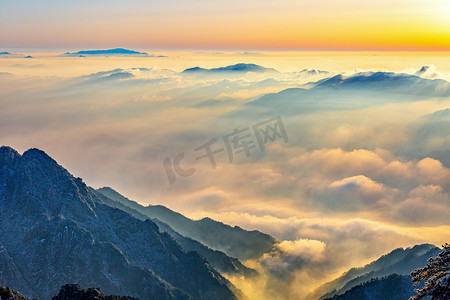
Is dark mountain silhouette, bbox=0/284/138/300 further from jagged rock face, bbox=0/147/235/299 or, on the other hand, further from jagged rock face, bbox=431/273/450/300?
jagged rock face, bbox=431/273/450/300

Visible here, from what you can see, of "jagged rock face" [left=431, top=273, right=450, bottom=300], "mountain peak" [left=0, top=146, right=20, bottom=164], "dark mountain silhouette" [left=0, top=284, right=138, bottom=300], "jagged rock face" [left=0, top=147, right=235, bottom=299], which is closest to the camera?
"jagged rock face" [left=431, top=273, right=450, bottom=300]

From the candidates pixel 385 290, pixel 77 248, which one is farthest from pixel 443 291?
pixel 77 248

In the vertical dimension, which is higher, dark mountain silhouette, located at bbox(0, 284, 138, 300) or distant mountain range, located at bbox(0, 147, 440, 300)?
dark mountain silhouette, located at bbox(0, 284, 138, 300)

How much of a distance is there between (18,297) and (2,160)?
102m

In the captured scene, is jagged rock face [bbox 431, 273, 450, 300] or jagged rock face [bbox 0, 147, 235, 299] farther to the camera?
jagged rock face [bbox 0, 147, 235, 299]

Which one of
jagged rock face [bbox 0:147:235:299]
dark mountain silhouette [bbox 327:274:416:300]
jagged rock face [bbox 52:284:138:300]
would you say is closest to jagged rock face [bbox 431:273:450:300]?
jagged rock face [bbox 52:284:138:300]

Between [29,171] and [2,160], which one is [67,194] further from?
[2,160]

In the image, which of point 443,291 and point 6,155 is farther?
point 6,155

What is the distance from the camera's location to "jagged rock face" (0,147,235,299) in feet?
510

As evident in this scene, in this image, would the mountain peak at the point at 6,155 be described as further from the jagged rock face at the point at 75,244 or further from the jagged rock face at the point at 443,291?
the jagged rock face at the point at 443,291

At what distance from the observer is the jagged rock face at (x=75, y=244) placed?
155500 millimetres

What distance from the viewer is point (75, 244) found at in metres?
164

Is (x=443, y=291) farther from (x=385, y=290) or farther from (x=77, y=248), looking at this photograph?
(x=77, y=248)

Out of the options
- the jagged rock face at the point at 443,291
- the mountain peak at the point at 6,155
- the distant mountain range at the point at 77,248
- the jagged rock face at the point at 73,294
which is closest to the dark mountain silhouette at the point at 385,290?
the distant mountain range at the point at 77,248
